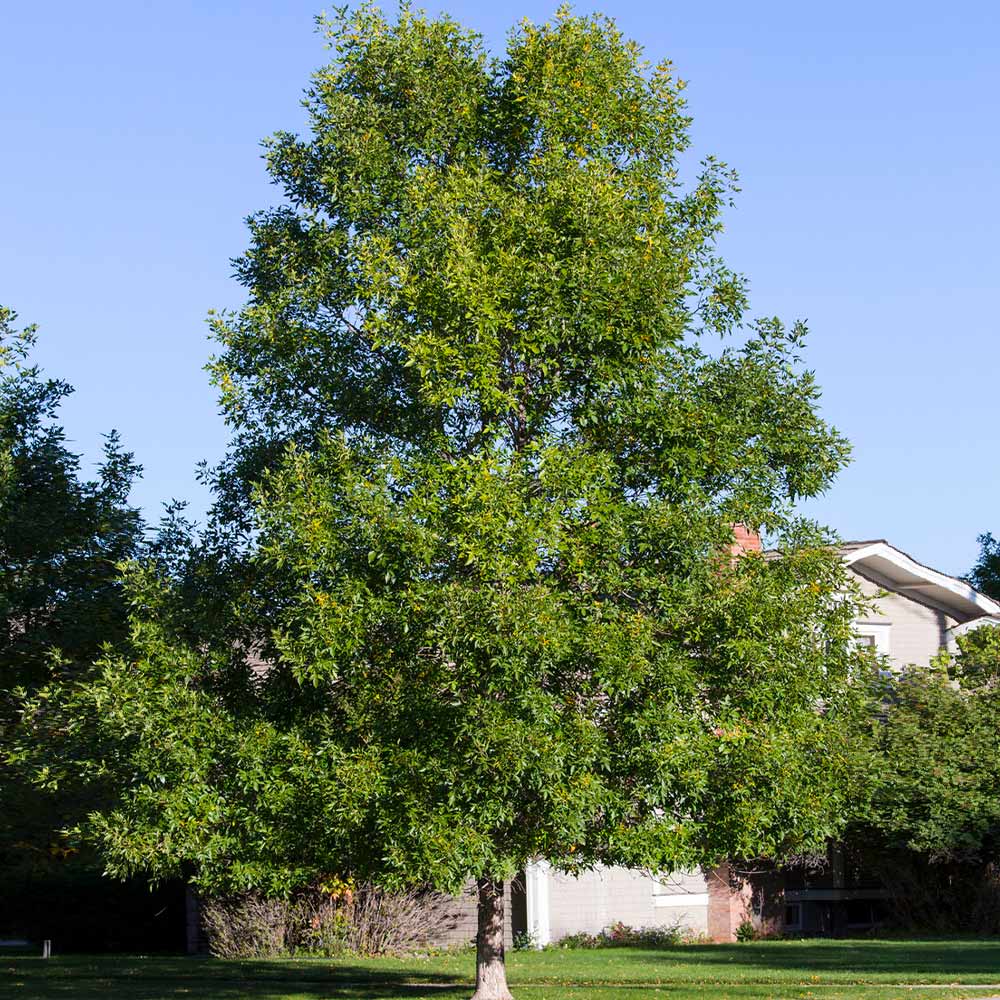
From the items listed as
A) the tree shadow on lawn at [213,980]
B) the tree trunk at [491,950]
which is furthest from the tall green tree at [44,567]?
the tree trunk at [491,950]

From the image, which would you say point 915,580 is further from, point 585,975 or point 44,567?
point 44,567

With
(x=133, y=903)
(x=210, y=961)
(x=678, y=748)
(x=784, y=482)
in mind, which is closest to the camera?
(x=678, y=748)

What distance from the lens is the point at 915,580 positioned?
3628 cm

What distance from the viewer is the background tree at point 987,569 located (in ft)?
239

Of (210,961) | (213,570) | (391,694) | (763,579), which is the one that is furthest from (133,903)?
(763,579)

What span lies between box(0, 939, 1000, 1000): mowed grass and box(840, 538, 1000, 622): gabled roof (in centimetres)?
1004

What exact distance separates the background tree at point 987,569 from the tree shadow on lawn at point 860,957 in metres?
43.5

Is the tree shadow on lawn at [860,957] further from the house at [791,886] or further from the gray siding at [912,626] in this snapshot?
the gray siding at [912,626]

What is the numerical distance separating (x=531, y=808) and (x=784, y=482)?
530cm

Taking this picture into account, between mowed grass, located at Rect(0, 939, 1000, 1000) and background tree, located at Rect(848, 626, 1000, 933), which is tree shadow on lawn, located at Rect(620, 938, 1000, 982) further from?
background tree, located at Rect(848, 626, 1000, 933)

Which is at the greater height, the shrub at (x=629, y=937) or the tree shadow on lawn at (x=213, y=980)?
the shrub at (x=629, y=937)

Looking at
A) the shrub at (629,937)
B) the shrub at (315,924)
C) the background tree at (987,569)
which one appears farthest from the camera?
the background tree at (987,569)

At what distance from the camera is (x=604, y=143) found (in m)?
18.8

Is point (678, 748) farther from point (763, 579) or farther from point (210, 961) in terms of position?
point (210, 961)
